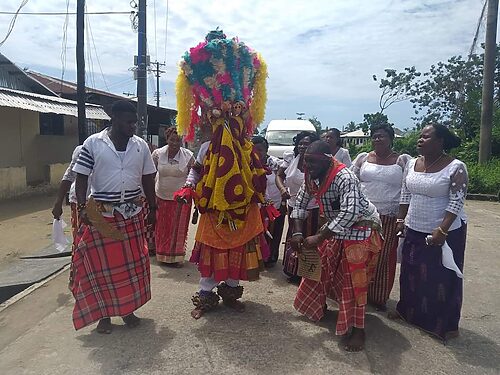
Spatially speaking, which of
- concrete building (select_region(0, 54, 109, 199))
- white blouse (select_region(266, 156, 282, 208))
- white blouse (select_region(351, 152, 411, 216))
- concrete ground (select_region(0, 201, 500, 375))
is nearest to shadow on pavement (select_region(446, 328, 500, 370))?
concrete ground (select_region(0, 201, 500, 375))

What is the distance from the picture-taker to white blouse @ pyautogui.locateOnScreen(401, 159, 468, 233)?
324 cm

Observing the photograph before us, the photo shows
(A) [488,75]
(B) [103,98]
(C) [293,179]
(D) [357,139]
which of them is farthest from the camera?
(D) [357,139]

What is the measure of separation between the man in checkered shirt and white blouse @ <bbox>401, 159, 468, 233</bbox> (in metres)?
0.38

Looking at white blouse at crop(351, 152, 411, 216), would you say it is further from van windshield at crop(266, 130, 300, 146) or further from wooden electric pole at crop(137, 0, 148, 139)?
van windshield at crop(266, 130, 300, 146)

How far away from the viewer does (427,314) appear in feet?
11.5

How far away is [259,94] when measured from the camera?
13.3 feet

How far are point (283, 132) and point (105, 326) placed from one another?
11534mm

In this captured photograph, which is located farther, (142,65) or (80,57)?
(142,65)

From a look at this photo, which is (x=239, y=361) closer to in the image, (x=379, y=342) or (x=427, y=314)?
(x=379, y=342)

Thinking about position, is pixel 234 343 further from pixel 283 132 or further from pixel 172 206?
pixel 283 132

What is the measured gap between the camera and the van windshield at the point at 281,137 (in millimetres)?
14102

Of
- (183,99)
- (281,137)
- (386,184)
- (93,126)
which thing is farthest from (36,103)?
(386,184)

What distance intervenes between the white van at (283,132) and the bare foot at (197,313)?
989 centimetres

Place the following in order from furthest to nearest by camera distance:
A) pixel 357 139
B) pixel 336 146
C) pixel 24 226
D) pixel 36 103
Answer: pixel 357 139, pixel 36 103, pixel 24 226, pixel 336 146
